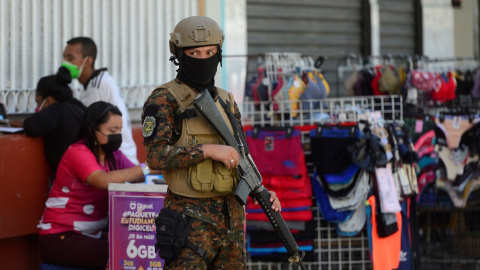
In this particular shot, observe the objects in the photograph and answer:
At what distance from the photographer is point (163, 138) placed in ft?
12.1

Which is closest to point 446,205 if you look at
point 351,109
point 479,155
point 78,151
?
point 479,155

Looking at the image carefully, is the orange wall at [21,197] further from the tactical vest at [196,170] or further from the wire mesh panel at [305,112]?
the wire mesh panel at [305,112]

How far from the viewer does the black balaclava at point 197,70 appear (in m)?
3.78

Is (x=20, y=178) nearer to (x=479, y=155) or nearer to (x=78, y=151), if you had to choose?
(x=78, y=151)

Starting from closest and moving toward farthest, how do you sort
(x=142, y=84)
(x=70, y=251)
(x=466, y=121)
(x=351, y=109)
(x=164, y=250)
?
(x=164, y=250) < (x=70, y=251) < (x=351, y=109) < (x=142, y=84) < (x=466, y=121)

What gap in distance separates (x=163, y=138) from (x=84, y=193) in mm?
1572

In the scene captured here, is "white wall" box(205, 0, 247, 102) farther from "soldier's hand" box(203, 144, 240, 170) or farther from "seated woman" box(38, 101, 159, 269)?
"soldier's hand" box(203, 144, 240, 170)

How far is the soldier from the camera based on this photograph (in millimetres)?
3674

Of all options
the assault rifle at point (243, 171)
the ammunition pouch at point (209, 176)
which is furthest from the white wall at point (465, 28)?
the ammunition pouch at point (209, 176)

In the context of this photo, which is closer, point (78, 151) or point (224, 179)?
point (224, 179)

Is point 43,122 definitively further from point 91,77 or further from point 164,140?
point 164,140

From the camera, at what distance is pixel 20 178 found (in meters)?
5.28

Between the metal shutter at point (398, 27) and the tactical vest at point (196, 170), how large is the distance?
23.4 feet

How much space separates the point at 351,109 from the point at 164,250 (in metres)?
3.24
